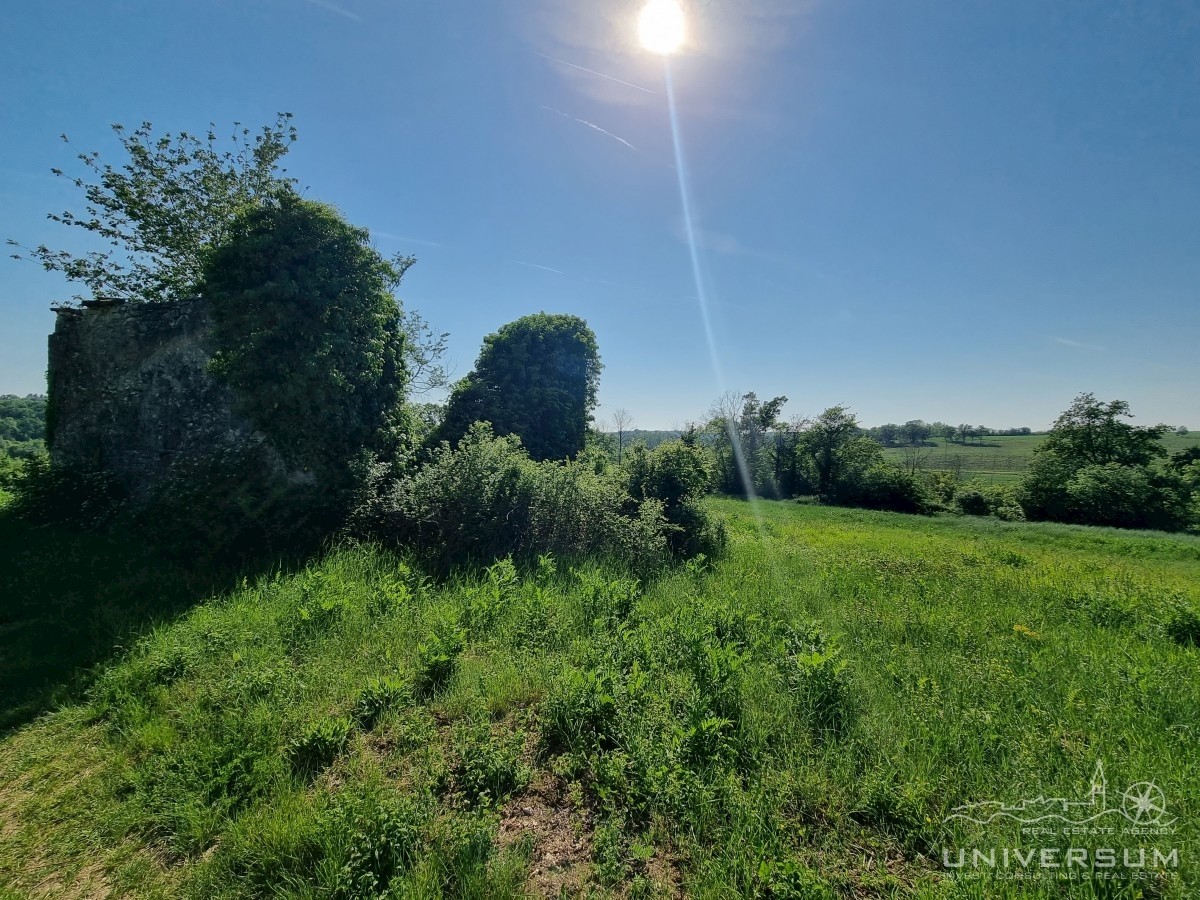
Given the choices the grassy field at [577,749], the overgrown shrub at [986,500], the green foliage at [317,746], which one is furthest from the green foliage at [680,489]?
the overgrown shrub at [986,500]

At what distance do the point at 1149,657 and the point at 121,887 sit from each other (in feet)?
28.7

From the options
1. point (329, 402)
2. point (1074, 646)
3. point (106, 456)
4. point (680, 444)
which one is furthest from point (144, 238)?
point (1074, 646)

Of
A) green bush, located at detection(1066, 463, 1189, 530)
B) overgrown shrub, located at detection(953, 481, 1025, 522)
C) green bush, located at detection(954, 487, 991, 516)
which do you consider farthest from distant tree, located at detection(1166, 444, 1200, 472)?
green bush, located at detection(954, 487, 991, 516)

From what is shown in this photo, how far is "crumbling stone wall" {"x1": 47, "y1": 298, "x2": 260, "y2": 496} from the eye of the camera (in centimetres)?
816

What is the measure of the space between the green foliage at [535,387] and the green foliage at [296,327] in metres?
7.12

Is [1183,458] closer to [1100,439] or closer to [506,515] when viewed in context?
[1100,439]

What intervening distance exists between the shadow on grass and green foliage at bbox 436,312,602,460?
9.21 metres

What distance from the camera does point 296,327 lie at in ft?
25.6

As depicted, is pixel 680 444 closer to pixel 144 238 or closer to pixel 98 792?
pixel 98 792

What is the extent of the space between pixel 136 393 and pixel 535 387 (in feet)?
35.2

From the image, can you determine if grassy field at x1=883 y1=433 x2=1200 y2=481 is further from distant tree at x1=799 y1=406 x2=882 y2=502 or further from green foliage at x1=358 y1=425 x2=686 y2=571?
green foliage at x1=358 y1=425 x2=686 y2=571

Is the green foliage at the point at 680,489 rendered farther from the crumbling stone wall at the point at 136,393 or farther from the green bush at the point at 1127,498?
the green bush at the point at 1127,498

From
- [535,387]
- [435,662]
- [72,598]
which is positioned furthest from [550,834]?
[535,387]

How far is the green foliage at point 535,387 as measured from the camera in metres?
16.0
